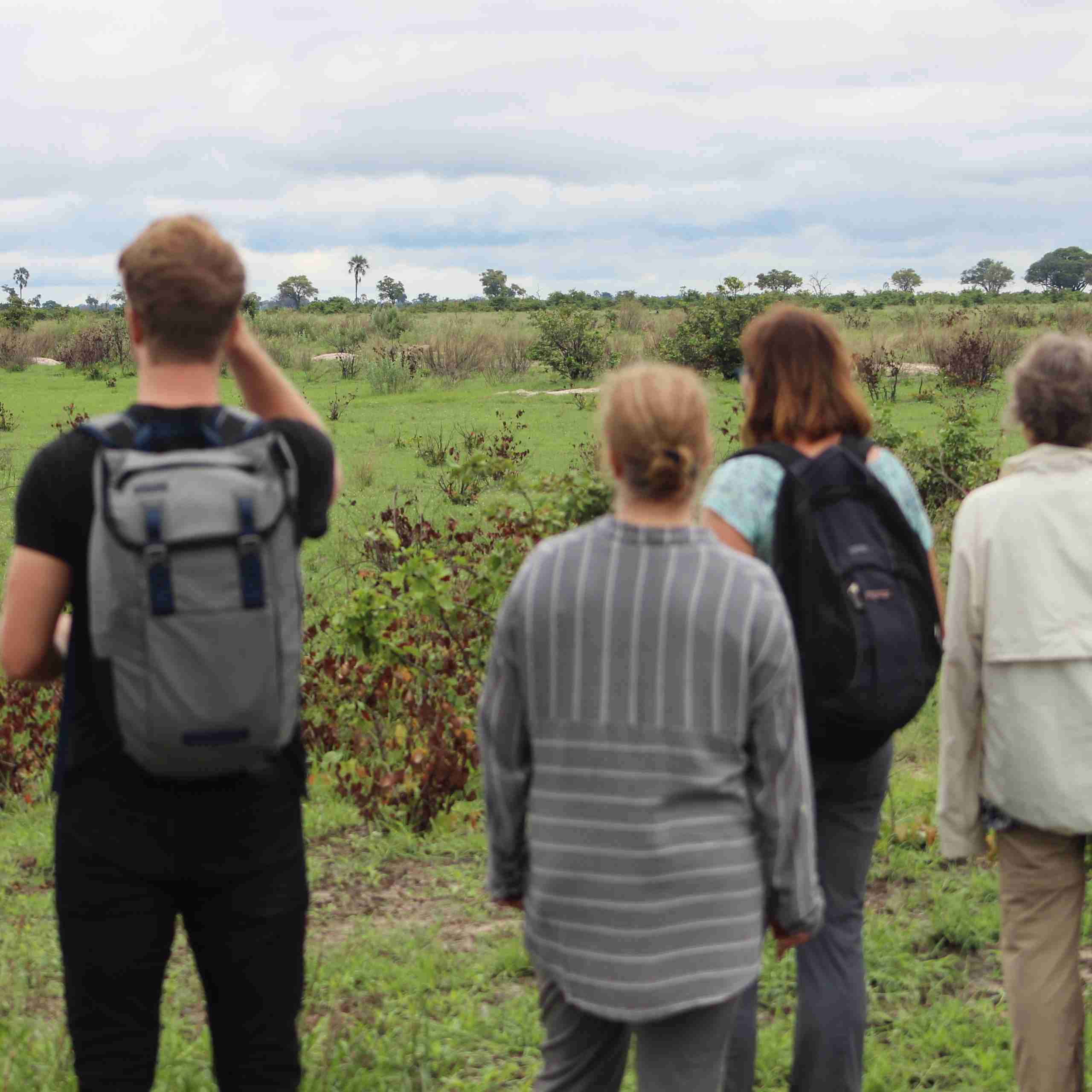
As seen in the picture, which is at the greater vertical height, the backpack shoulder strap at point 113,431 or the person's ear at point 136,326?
the person's ear at point 136,326

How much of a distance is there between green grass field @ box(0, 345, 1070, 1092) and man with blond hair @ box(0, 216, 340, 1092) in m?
1.16

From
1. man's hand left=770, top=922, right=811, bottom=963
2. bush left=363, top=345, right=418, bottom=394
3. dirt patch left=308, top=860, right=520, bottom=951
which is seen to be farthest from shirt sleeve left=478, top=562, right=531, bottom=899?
bush left=363, top=345, right=418, bottom=394

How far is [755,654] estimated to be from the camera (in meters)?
2.28

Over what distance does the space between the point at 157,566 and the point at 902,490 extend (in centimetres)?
165

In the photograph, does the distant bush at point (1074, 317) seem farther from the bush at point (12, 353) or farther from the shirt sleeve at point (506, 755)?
the shirt sleeve at point (506, 755)

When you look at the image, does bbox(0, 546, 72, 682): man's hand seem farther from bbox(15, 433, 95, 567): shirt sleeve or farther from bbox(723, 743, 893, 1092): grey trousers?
bbox(723, 743, 893, 1092): grey trousers

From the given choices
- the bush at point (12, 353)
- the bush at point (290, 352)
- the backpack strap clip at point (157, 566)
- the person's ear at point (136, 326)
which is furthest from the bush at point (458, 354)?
the backpack strap clip at point (157, 566)

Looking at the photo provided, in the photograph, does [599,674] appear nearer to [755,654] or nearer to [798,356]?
[755,654]

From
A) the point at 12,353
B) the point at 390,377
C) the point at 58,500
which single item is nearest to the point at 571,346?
the point at 390,377

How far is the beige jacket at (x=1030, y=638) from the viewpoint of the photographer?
2.96 m

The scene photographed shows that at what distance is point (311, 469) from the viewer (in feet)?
7.89

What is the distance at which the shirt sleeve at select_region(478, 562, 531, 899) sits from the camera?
94.0 inches

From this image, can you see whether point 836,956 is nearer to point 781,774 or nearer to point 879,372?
point 781,774

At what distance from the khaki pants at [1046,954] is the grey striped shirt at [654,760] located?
995 mm
